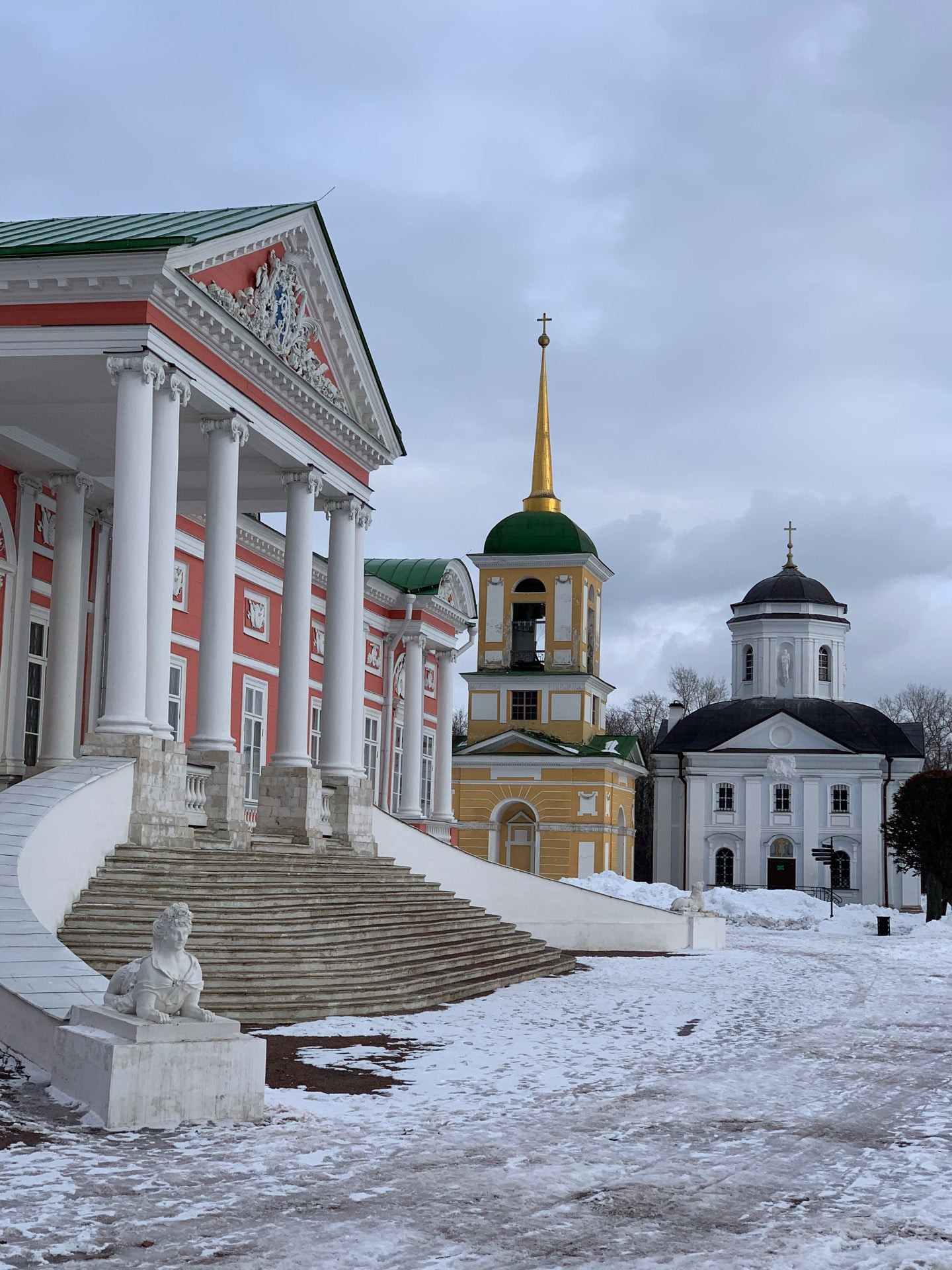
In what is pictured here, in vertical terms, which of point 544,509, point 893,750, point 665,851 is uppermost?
point 544,509

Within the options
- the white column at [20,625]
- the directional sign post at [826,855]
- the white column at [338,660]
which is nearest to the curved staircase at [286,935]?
the white column at [338,660]

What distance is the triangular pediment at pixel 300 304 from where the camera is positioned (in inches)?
672

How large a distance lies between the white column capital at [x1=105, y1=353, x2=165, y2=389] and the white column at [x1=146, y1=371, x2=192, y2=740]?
48 centimetres

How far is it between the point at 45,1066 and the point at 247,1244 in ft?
11.5

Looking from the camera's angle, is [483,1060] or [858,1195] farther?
[483,1060]

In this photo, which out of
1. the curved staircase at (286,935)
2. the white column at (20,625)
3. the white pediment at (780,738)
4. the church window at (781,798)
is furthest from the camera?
the church window at (781,798)

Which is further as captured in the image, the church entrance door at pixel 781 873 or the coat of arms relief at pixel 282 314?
the church entrance door at pixel 781 873

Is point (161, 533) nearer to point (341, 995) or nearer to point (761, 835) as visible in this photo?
point (341, 995)

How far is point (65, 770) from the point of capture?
1427 centimetres

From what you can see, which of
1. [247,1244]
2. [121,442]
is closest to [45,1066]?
[247,1244]

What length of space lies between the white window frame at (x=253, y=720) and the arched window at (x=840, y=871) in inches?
1399

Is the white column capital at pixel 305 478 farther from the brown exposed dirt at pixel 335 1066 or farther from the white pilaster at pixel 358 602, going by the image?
the brown exposed dirt at pixel 335 1066

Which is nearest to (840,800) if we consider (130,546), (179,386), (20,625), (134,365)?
(20,625)

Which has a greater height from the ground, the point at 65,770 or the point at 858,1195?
the point at 65,770
